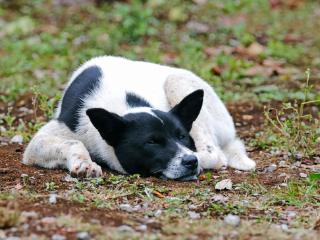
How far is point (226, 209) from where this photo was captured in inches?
213

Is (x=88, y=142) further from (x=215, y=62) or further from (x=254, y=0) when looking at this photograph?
(x=254, y=0)

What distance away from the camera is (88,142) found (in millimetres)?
6891

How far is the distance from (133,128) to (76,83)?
3.31ft

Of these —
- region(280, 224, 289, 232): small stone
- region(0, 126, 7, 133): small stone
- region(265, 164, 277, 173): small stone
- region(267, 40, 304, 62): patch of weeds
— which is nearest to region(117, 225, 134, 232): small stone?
region(280, 224, 289, 232): small stone

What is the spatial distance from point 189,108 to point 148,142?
0.61 metres

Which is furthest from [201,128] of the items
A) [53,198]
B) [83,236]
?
[83,236]

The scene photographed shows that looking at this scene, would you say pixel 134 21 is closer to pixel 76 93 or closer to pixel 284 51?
pixel 284 51

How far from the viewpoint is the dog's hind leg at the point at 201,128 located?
713 centimetres

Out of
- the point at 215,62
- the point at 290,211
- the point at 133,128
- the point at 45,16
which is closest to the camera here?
the point at 290,211

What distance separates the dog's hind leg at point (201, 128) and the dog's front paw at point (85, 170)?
43.4 inches

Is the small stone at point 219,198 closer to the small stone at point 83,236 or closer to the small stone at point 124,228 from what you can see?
the small stone at point 124,228

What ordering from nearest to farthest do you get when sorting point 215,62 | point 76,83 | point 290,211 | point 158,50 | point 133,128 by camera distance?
point 290,211
point 133,128
point 76,83
point 215,62
point 158,50


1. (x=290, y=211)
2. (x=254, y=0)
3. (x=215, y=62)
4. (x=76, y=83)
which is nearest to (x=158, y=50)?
(x=215, y=62)

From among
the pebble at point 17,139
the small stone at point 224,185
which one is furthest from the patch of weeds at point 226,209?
the pebble at point 17,139
